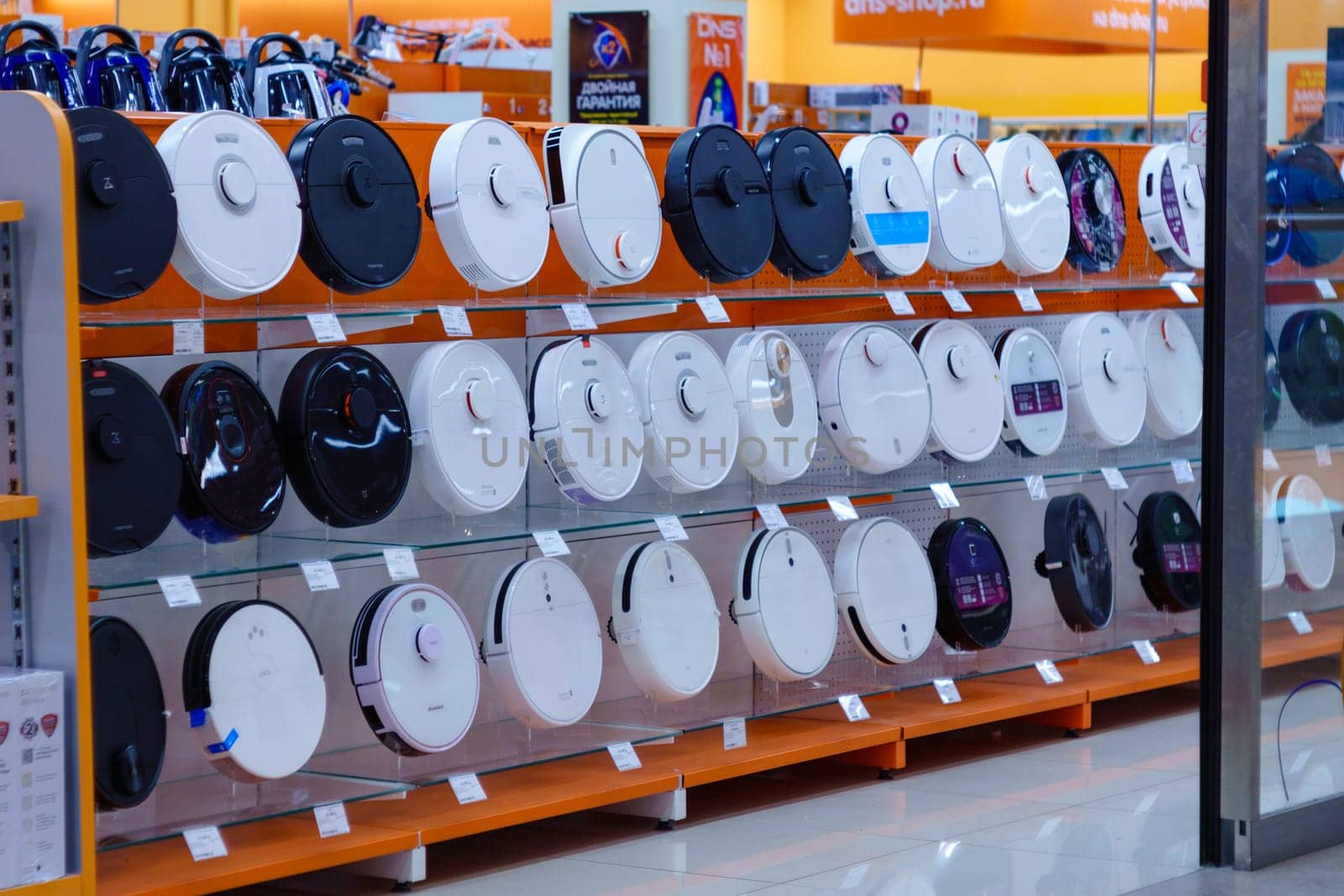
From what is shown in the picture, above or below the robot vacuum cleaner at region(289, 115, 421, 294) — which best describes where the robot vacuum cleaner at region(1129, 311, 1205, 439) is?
below

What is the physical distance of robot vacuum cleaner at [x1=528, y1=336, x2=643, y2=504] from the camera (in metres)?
4.03

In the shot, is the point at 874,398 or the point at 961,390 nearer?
the point at 874,398

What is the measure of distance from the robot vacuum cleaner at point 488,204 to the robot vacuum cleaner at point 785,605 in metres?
1.00

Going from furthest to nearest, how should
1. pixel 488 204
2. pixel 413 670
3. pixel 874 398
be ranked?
pixel 874 398, pixel 488 204, pixel 413 670

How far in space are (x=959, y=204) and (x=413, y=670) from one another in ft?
6.84

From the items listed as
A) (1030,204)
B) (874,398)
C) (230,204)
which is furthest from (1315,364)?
(230,204)

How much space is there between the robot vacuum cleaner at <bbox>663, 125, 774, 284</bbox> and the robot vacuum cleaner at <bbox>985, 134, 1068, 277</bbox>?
0.99 metres

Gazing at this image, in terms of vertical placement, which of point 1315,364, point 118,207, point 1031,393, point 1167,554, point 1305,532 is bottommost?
point 1167,554

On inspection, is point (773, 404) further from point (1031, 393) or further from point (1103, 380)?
point (1103, 380)

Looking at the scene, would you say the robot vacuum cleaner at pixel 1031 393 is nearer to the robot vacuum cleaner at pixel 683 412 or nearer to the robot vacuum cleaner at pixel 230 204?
the robot vacuum cleaner at pixel 683 412

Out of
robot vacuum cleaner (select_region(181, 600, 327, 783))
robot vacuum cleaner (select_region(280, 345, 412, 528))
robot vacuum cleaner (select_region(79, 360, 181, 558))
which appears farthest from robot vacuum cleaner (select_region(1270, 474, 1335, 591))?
robot vacuum cleaner (select_region(79, 360, 181, 558))

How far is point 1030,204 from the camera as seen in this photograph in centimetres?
523

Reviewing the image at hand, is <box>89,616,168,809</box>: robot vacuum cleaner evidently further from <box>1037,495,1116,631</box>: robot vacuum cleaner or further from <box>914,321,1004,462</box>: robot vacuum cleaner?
<box>1037,495,1116,631</box>: robot vacuum cleaner

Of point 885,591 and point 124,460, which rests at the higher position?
point 124,460
